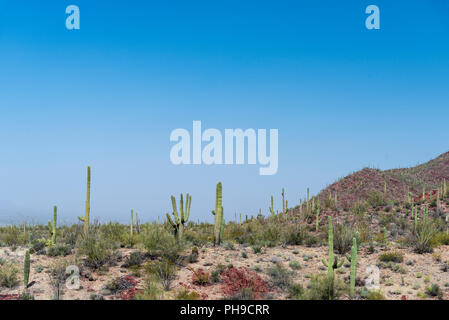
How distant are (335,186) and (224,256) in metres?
37.0

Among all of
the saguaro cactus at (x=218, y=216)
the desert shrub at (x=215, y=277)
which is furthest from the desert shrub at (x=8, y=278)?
the saguaro cactus at (x=218, y=216)

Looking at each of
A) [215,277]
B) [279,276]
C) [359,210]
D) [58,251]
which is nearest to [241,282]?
[215,277]

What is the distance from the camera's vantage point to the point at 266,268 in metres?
15.7

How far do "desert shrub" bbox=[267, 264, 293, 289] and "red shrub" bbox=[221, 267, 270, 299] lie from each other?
1.52 ft

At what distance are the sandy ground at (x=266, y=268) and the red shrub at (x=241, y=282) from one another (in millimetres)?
300

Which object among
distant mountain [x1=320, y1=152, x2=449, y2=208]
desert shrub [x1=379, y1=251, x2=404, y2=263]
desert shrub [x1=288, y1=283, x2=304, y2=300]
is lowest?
desert shrub [x1=288, y1=283, x2=304, y2=300]

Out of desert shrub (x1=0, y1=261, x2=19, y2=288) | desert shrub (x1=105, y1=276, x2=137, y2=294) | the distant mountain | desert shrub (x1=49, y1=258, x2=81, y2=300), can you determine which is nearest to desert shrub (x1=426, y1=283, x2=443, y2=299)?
desert shrub (x1=105, y1=276, x2=137, y2=294)

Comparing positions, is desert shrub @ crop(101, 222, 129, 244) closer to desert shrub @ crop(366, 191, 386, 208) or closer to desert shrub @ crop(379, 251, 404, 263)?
desert shrub @ crop(379, 251, 404, 263)

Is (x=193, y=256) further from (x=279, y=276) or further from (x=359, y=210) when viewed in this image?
(x=359, y=210)

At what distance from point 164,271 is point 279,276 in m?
4.35

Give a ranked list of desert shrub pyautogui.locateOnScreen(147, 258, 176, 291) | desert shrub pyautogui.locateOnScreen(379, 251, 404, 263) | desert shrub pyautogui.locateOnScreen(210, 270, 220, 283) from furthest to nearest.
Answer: desert shrub pyautogui.locateOnScreen(379, 251, 404, 263), desert shrub pyautogui.locateOnScreen(210, 270, 220, 283), desert shrub pyautogui.locateOnScreen(147, 258, 176, 291)

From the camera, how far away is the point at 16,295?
1400 centimetres

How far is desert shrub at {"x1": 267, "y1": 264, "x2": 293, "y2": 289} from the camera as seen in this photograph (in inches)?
557

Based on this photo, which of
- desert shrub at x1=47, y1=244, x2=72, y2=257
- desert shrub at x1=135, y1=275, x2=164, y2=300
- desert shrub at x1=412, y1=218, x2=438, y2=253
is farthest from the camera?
desert shrub at x1=412, y1=218, x2=438, y2=253
